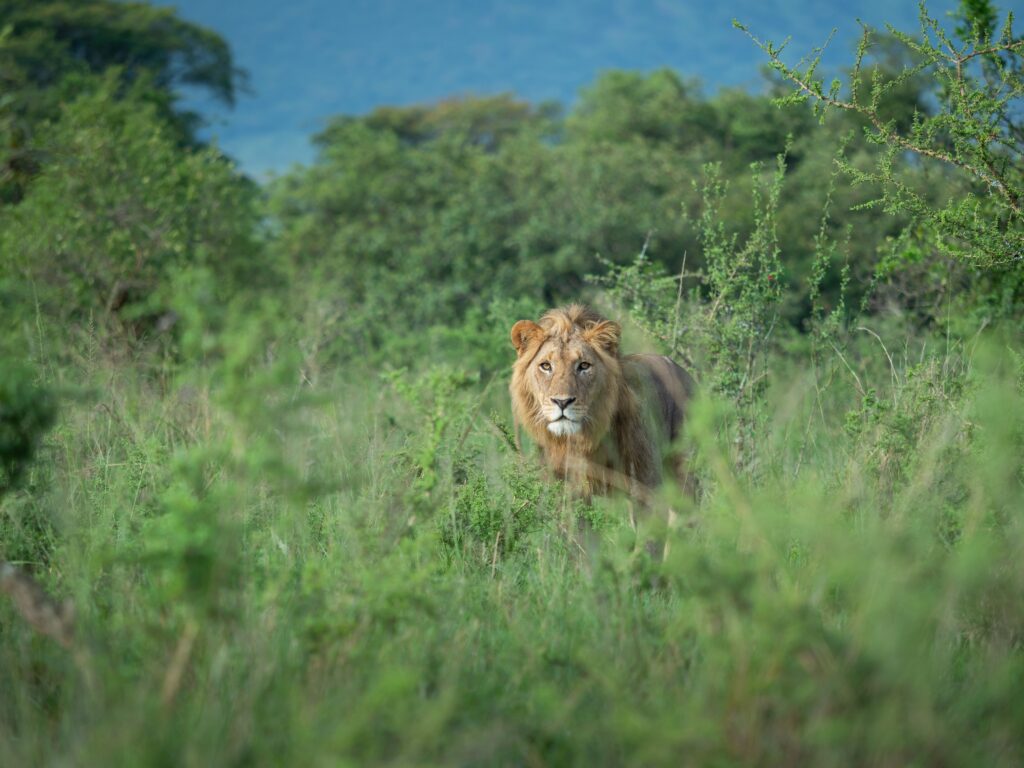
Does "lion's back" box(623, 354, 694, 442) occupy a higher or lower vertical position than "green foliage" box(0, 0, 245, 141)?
Answer: lower

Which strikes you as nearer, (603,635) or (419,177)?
(603,635)

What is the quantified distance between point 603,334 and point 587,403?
43cm

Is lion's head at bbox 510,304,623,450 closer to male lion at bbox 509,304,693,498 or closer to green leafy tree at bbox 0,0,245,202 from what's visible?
male lion at bbox 509,304,693,498

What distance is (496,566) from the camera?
434 centimetres

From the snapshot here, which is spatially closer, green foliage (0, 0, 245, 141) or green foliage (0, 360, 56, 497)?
green foliage (0, 360, 56, 497)

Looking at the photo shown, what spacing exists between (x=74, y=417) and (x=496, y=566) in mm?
2571

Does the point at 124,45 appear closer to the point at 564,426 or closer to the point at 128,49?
the point at 128,49

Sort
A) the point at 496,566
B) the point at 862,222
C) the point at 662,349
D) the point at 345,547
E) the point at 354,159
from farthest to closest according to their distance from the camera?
1. the point at 354,159
2. the point at 862,222
3. the point at 662,349
4. the point at 496,566
5. the point at 345,547

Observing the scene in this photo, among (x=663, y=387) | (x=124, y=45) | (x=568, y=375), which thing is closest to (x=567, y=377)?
(x=568, y=375)

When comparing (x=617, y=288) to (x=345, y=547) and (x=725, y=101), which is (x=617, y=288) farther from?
(x=725, y=101)

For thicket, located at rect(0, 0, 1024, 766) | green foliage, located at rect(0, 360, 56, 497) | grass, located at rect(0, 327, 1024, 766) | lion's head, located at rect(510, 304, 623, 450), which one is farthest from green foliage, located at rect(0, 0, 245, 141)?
grass, located at rect(0, 327, 1024, 766)

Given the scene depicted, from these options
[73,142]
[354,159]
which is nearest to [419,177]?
[354,159]

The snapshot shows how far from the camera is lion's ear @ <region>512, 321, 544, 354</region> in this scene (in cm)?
551

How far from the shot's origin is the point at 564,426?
17.2 ft
